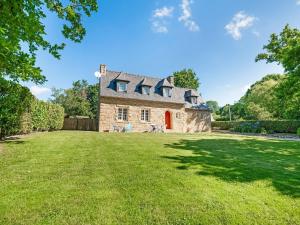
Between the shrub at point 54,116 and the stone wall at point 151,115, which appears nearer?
the shrub at point 54,116

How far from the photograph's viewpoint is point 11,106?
9938 millimetres

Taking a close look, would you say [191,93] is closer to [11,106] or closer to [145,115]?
[145,115]

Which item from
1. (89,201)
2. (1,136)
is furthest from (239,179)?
(1,136)

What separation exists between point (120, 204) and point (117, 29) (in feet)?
41.4

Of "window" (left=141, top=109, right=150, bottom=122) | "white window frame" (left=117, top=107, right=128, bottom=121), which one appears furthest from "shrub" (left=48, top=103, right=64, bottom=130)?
"window" (left=141, top=109, right=150, bottom=122)

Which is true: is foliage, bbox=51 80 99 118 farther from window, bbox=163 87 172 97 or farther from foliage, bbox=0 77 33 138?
foliage, bbox=0 77 33 138

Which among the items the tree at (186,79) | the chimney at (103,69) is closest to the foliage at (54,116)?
the chimney at (103,69)

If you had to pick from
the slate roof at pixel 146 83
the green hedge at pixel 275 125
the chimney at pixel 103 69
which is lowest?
the green hedge at pixel 275 125

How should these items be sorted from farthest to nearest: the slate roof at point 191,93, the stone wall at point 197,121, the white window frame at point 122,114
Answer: the slate roof at point 191,93, the stone wall at point 197,121, the white window frame at point 122,114

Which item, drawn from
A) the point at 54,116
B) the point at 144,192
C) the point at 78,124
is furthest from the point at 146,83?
the point at 144,192

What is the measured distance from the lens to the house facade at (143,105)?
70.1 feet

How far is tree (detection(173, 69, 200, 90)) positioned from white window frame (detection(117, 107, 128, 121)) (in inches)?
982

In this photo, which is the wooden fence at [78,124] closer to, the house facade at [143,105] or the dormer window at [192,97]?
the house facade at [143,105]

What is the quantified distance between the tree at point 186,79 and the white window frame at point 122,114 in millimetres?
24948
